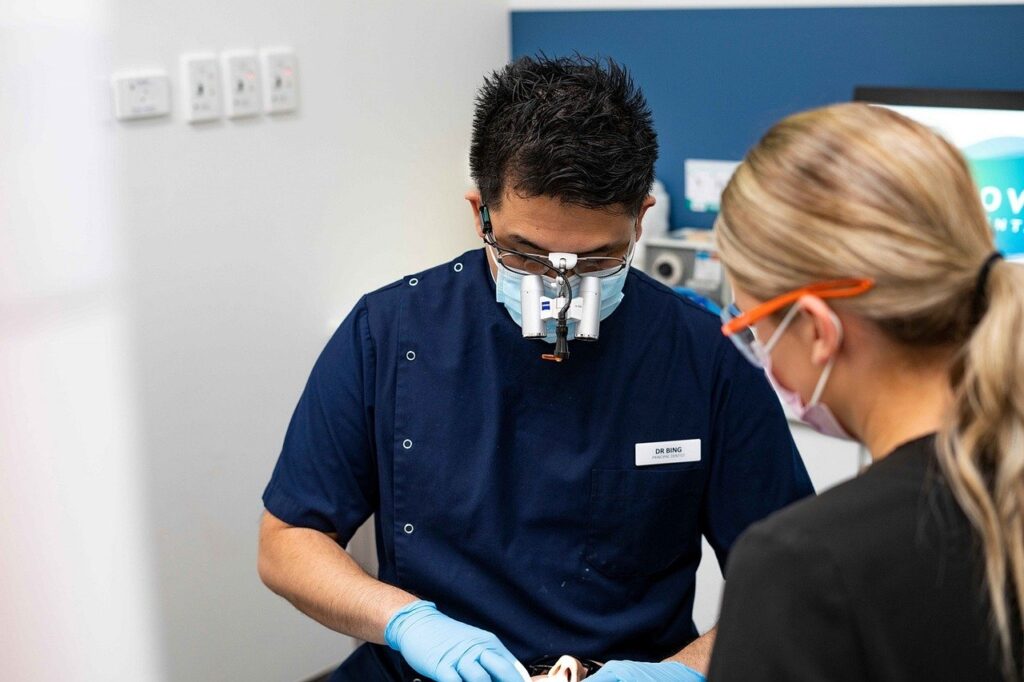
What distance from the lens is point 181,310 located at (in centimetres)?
240

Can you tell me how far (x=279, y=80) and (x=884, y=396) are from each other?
1.85m

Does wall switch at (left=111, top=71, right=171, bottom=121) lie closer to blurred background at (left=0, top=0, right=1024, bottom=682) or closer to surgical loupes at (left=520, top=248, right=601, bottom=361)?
blurred background at (left=0, top=0, right=1024, bottom=682)

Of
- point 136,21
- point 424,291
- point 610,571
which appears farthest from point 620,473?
point 136,21

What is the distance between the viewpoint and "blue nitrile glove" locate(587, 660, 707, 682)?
4.43 feet

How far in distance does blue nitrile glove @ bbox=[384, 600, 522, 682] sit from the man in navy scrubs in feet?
0.17

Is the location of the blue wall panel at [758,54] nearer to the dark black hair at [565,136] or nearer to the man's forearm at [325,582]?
the dark black hair at [565,136]

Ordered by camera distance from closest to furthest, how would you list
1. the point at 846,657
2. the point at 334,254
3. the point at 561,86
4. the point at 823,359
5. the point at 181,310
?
the point at 846,657, the point at 823,359, the point at 561,86, the point at 181,310, the point at 334,254

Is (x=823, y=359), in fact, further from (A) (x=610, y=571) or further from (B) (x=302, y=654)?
(B) (x=302, y=654)

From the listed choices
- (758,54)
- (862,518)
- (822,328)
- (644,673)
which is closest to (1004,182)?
(758,54)

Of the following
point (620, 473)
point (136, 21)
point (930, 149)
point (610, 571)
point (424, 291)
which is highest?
point (136, 21)

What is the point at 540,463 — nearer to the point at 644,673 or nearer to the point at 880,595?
the point at 644,673

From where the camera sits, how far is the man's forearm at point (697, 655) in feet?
4.74

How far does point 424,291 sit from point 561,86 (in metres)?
0.35

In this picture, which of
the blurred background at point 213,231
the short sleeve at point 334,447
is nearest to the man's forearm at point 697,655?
the short sleeve at point 334,447
